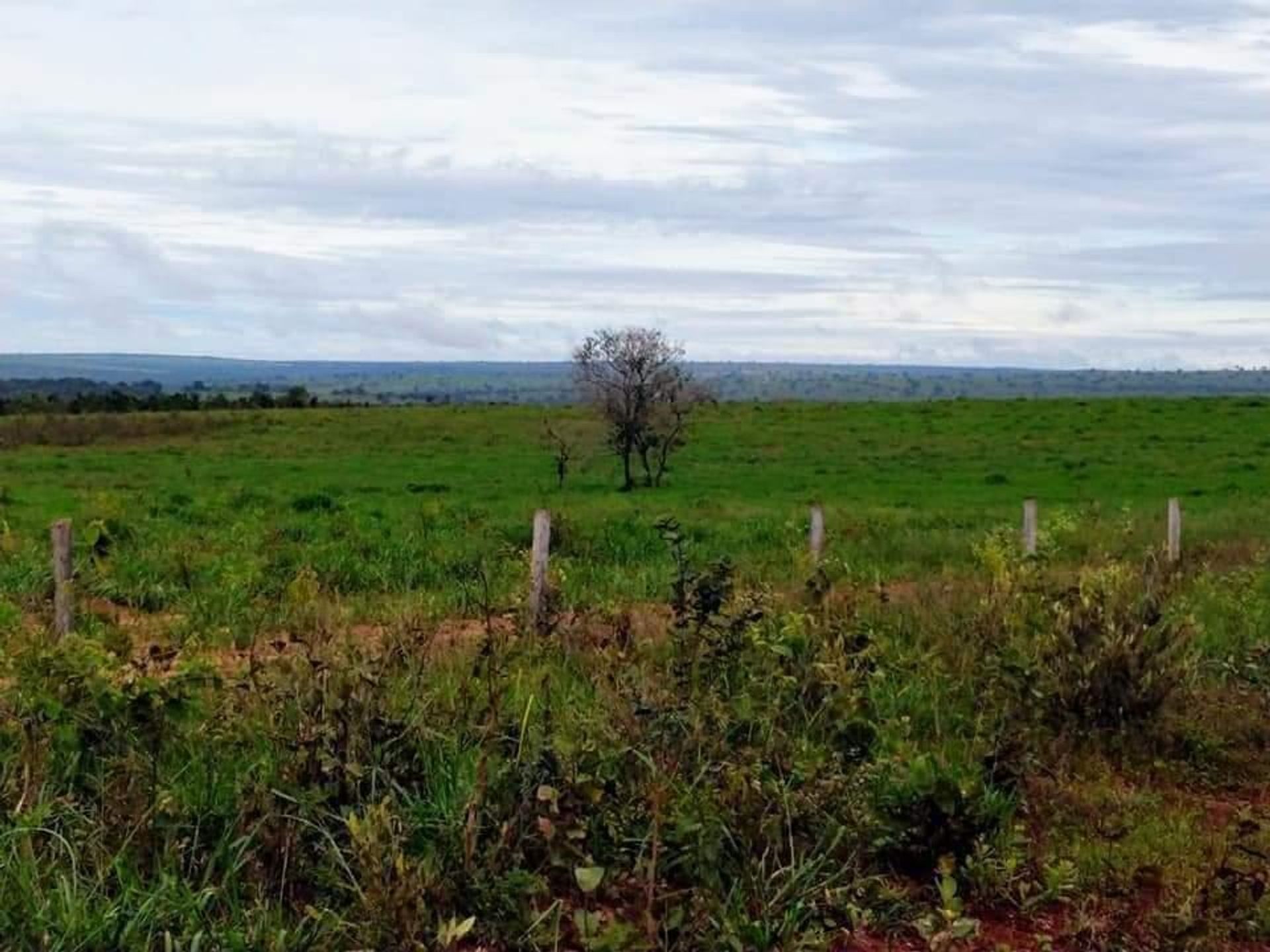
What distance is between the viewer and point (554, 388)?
175 m

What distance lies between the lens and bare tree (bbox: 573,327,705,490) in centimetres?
3375

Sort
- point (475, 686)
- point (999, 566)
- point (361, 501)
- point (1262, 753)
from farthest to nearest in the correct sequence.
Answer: point (361, 501)
point (999, 566)
point (1262, 753)
point (475, 686)

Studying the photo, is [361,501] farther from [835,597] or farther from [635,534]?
[835,597]

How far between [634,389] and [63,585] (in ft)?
82.3

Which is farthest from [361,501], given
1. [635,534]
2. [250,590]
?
[250,590]

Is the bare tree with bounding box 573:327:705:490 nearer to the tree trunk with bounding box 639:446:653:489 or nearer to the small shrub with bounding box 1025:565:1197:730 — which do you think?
the tree trunk with bounding box 639:446:653:489

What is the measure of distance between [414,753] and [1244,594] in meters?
8.70

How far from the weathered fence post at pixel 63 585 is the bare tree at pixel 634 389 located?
75.5 feet

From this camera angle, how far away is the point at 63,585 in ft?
29.9

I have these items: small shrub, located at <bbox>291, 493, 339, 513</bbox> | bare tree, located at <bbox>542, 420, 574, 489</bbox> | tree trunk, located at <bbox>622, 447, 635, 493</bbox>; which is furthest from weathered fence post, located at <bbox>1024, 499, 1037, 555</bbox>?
bare tree, located at <bbox>542, 420, 574, 489</bbox>

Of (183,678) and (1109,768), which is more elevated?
(183,678)

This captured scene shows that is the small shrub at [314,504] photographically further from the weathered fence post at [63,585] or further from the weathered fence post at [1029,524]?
the weathered fence post at [63,585]

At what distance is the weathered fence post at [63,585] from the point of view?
9117 millimetres

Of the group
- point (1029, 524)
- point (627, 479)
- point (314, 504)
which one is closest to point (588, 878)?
point (1029, 524)
